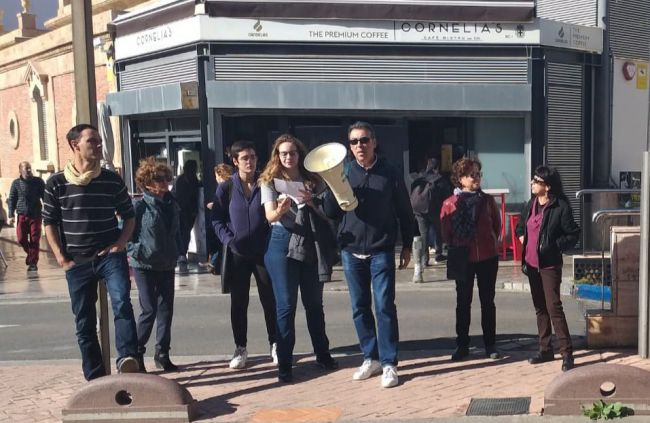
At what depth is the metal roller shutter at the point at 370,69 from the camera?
14391 millimetres

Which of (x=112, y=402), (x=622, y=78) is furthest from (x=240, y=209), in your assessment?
(x=622, y=78)

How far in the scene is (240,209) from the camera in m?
6.70

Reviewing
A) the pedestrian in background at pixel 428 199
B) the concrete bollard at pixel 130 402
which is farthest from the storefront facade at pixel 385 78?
the concrete bollard at pixel 130 402

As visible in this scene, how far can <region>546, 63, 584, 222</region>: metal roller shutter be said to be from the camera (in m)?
14.9

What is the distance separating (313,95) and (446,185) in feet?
9.36

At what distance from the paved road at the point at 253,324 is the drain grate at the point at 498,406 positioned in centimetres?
192

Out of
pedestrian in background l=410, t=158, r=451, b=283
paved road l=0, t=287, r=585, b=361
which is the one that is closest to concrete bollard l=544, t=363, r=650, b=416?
paved road l=0, t=287, r=585, b=361

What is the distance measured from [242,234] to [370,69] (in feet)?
27.5

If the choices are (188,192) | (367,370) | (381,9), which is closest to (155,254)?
(367,370)

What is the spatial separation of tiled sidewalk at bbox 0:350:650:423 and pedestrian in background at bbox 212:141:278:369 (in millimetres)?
421

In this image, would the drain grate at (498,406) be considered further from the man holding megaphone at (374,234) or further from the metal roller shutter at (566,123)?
the metal roller shutter at (566,123)

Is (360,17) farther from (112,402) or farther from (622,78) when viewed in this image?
(112,402)

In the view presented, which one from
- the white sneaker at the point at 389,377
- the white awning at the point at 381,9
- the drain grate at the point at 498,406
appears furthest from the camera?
the white awning at the point at 381,9

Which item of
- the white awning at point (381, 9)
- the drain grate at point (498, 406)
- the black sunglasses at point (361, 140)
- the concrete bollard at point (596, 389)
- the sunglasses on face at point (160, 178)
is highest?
the white awning at point (381, 9)
